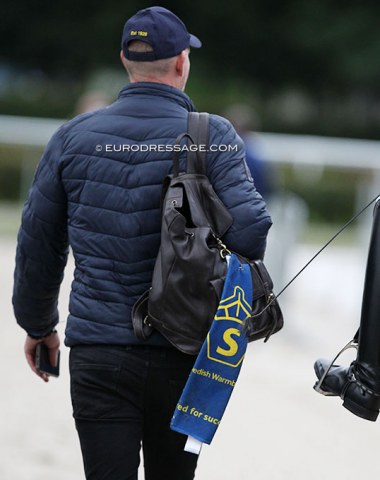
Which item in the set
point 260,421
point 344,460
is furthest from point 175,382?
point 260,421

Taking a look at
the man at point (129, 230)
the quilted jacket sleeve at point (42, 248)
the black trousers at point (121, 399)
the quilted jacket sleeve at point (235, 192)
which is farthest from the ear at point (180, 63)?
the black trousers at point (121, 399)

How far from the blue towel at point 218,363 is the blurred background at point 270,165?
2171 mm

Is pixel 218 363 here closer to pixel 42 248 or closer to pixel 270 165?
pixel 42 248

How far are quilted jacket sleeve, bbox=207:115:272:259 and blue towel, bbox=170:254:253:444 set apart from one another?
0.09 m

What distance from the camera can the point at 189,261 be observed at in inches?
130

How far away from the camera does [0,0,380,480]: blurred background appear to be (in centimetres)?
611

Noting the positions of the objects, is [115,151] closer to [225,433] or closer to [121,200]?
[121,200]

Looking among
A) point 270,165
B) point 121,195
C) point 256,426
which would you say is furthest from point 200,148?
point 270,165

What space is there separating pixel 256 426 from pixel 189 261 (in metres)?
3.37

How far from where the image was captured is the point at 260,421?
21.7 ft

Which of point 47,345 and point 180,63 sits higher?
point 180,63

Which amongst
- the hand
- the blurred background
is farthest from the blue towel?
the blurred background

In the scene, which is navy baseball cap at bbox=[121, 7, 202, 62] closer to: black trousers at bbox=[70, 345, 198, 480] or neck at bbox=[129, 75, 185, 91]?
neck at bbox=[129, 75, 185, 91]

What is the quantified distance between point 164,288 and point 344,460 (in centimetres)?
286
